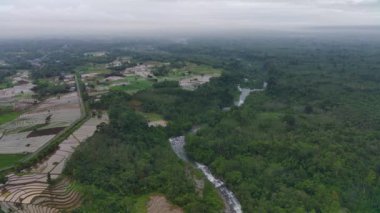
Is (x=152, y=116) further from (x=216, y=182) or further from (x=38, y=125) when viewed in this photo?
(x=216, y=182)

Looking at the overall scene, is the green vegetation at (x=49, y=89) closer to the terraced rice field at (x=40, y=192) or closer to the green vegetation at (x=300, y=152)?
the terraced rice field at (x=40, y=192)

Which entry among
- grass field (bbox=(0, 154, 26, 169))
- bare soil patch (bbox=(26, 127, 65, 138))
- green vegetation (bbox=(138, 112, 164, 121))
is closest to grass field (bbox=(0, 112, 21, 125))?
bare soil patch (bbox=(26, 127, 65, 138))

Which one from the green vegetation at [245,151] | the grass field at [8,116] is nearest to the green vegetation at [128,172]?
the green vegetation at [245,151]

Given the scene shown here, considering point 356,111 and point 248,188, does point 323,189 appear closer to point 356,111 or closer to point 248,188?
point 248,188

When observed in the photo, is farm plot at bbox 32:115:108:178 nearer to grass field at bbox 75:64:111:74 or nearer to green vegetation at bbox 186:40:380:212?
green vegetation at bbox 186:40:380:212

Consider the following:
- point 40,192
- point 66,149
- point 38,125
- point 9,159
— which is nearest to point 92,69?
point 38,125

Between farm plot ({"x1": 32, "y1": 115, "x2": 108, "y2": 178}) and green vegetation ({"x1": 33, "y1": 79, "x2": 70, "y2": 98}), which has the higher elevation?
farm plot ({"x1": 32, "y1": 115, "x2": 108, "y2": 178})

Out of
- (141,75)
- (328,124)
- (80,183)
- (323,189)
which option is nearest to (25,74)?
(141,75)
